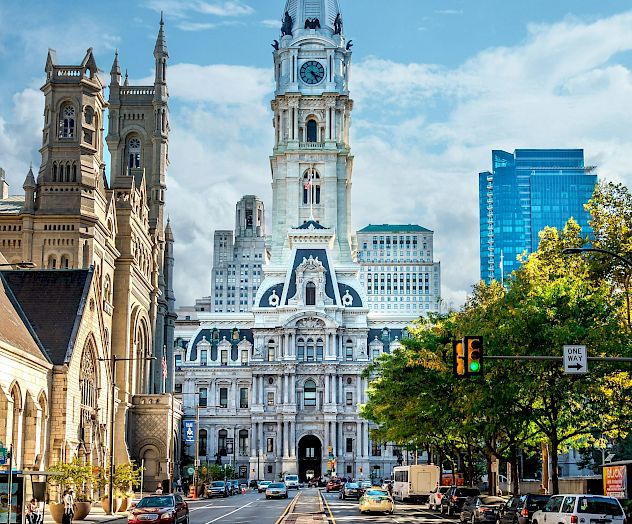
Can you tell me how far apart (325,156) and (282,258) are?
2220 centimetres

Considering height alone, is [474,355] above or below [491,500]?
above

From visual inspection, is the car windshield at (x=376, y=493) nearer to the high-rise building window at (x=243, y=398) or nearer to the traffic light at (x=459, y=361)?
the traffic light at (x=459, y=361)

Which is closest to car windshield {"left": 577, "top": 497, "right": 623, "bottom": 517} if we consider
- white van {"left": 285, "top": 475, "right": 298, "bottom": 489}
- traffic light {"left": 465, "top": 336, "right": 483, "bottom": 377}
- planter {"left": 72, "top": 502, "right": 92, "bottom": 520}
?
traffic light {"left": 465, "top": 336, "right": 483, "bottom": 377}

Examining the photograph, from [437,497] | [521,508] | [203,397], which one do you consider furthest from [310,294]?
[521,508]

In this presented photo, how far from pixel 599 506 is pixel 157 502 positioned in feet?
60.8

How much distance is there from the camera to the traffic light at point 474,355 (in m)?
34.0

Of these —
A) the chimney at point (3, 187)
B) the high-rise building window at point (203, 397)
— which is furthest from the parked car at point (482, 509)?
the high-rise building window at point (203, 397)

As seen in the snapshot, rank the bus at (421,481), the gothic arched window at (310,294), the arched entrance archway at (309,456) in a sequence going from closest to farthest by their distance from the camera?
the bus at (421,481) < the gothic arched window at (310,294) < the arched entrance archway at (309,456)

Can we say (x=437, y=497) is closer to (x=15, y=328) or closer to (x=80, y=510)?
(x=80, y=510)

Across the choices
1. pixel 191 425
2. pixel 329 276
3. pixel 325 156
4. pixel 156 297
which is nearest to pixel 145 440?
pixel 191 425

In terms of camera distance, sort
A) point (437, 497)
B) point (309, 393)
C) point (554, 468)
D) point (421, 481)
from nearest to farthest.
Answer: point (554, 468), point (437, 497), point (421, 481), point (309, 393)

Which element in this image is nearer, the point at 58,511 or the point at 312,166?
the point at 58,511

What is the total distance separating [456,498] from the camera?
61.4m

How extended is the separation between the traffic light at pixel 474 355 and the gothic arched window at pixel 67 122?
56.7 meters
